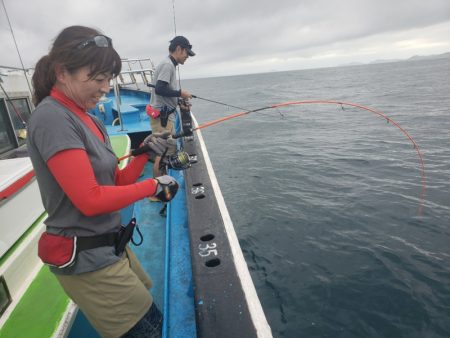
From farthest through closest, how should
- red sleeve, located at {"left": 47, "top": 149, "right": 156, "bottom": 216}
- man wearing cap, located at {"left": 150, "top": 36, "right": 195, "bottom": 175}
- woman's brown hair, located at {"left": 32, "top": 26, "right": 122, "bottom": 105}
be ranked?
man wearing cap, located at {"left": 150, "top": 36, "right": 195, "bottom": 175} < woman's brown hair, located at {"left": 32, "top": 26, "right": 122, "bottom": 105} < red sleeve, located at {"left": 47, "top": 149, "right": 156, "bottom": 216}

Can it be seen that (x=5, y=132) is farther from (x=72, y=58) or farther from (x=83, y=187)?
(x=83, y=187)

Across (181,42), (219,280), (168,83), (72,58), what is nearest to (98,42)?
(72,58)

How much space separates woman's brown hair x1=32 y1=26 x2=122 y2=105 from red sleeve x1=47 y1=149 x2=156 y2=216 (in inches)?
17.6

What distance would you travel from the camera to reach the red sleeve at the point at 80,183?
126 cm

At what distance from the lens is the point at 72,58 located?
137cm

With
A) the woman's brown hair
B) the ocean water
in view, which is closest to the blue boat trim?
the woman's brown hair

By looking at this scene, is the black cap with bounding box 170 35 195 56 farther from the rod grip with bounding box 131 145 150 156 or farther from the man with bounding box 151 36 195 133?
the rod grip with bounding box 131 145 150 156

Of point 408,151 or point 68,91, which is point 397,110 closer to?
point 408,151

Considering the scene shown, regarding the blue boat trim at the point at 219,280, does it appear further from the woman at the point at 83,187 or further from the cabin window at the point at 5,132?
the cabin window at the point at 5,132

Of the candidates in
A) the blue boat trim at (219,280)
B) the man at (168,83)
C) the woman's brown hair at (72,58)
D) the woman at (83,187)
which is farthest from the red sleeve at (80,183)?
the man at (168,83)

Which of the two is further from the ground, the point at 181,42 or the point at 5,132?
the point at 181,42

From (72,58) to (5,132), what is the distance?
13.3 ft

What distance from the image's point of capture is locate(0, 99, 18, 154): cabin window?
434 cm

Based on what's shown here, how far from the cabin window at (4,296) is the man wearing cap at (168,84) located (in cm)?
306
